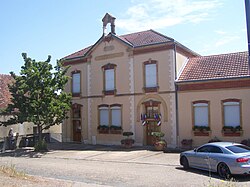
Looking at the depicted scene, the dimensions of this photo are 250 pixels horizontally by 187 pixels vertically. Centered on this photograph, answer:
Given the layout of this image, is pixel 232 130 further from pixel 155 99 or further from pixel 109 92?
pixel 109 92

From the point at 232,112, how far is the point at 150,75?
675 centimetres

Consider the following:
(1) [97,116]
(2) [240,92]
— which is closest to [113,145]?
(1) [97,116]

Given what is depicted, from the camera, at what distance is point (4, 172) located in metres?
11.8

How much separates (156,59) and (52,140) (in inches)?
556

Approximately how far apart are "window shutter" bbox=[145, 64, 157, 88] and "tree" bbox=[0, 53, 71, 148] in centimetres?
669

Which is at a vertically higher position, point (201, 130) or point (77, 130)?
point (201, 130)

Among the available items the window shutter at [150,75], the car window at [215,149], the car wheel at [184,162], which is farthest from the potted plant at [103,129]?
the car window at [215,149]

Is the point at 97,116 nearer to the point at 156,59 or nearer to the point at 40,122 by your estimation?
the point at 40,122

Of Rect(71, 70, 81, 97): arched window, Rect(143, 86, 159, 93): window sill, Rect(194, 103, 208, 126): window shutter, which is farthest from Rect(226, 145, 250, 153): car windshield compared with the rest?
Rect(71, 70, 81, 97): arched window

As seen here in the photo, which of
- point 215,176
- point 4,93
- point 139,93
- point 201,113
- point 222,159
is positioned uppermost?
point 4,93

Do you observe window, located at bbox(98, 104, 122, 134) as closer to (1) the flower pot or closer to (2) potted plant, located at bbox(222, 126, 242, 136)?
(1) the flower pot

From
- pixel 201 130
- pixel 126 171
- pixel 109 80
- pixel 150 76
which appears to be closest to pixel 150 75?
pixel 150 76

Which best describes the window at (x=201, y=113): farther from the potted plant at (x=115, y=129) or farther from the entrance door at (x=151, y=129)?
the potted plant at (x=115, y=129)

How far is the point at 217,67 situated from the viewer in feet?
75.7
